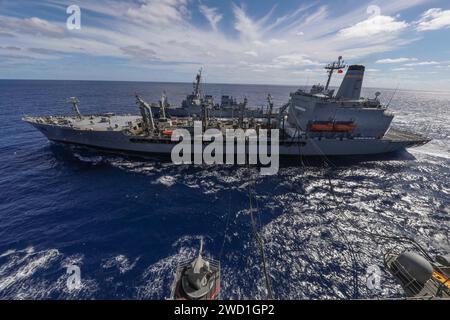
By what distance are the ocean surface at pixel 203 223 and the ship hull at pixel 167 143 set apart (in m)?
3.98

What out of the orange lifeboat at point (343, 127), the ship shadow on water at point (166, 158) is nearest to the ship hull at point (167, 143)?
the ship shadow on water at point (166, 158)

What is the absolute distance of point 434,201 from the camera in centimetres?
2691

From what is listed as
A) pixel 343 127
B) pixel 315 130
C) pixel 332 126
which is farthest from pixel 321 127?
pixel 343 127

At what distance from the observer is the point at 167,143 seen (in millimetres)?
39500

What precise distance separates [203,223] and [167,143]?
875 inches

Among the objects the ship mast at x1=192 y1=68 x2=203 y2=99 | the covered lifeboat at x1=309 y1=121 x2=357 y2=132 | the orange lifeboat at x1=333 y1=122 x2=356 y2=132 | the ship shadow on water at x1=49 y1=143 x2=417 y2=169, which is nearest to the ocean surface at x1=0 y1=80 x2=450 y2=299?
the ship shadow on water at x1=49 y1=143 x2=417 y2=169

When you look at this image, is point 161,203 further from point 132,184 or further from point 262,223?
point 262,223

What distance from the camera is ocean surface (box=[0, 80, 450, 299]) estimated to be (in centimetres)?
1619

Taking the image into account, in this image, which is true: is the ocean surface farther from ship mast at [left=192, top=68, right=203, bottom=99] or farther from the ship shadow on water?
ship mast at [left=192, top=68, right=203, bottom=99]

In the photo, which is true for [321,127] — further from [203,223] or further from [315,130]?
[203,223]

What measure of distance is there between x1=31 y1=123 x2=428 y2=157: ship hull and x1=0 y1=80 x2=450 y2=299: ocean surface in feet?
13.1

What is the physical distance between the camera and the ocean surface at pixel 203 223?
53.1ft
